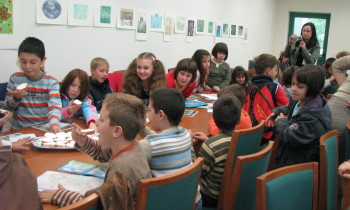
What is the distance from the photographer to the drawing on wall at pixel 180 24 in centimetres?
574

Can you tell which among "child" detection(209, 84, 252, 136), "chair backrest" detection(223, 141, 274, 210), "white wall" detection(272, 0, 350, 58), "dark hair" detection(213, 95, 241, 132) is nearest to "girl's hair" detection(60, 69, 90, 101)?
"child" detection(209, 84, 252, 136)

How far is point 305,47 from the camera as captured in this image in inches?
242

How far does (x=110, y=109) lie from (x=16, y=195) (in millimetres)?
549

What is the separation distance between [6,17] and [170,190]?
2.65m

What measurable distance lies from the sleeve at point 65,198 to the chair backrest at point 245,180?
0.80 m

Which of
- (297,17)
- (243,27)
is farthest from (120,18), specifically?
(297,17)

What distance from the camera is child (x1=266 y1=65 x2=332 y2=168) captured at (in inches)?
96.1

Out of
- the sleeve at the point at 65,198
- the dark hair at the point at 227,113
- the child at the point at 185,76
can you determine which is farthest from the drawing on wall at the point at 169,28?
the sleeve at the point at 65,198

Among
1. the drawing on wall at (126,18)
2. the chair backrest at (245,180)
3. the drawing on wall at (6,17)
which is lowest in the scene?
the chair backrest at (245,180)

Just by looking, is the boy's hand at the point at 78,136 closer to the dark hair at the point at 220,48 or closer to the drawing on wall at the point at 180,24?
the dark hair at the point at 220,48

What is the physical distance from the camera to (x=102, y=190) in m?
1.10

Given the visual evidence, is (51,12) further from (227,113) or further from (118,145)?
(118,145)

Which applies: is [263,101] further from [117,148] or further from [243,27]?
[243,27]

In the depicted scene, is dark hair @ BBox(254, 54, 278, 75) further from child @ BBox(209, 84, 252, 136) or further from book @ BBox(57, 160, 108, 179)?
book @ BBox(57, 160, 108, 179)
